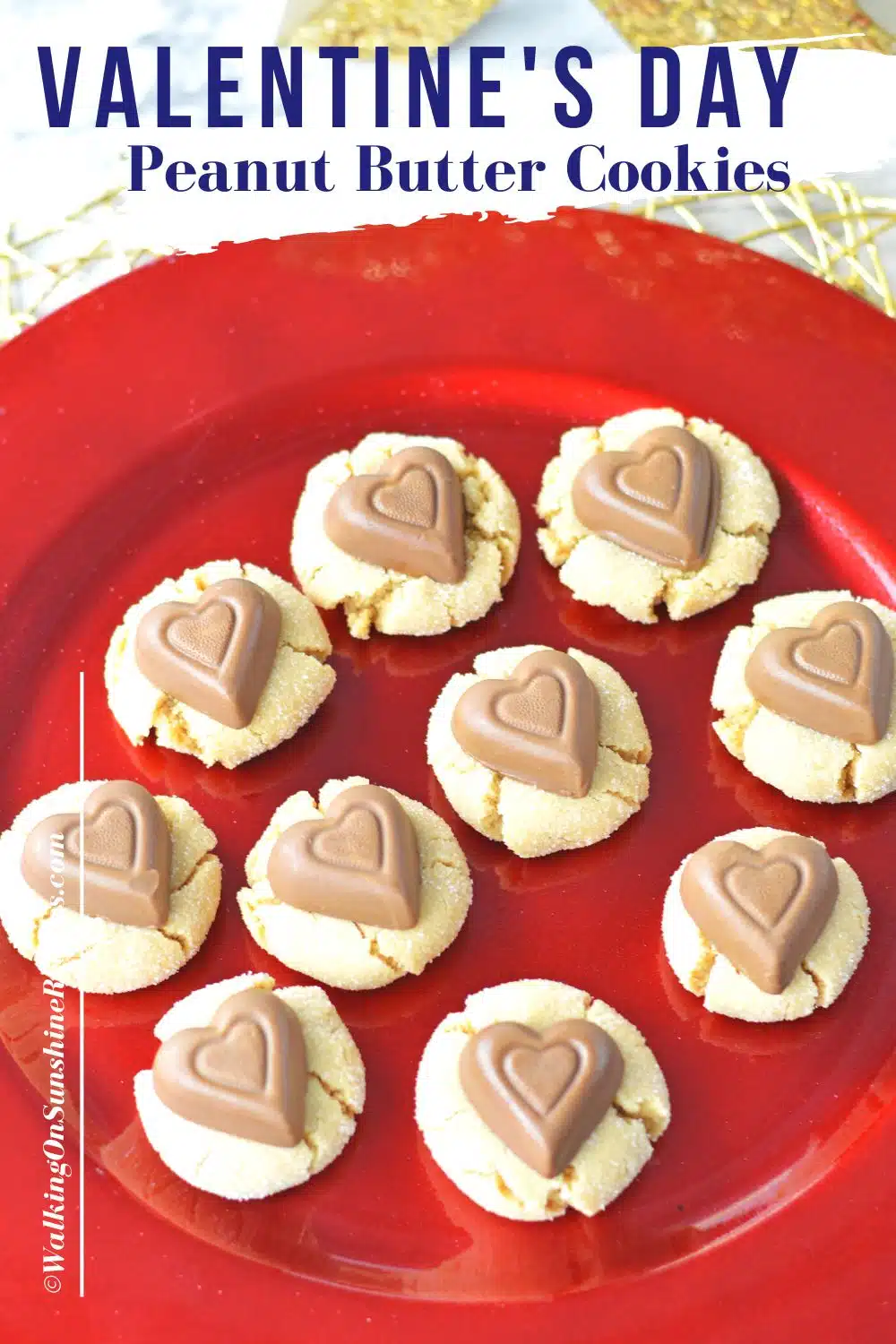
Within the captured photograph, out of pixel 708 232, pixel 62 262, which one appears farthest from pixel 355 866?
pixel 708 232

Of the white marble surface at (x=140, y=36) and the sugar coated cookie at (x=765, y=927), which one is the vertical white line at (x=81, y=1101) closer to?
the sugar coated cookie at (x=765, y=927)

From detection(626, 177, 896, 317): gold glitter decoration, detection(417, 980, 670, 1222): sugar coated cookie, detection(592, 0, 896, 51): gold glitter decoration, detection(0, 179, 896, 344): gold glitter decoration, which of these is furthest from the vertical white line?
detection(592, 0, 896, 51): gold glitter decoration

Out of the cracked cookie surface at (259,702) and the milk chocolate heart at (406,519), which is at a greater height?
the milk chocolate heart at (406,519)

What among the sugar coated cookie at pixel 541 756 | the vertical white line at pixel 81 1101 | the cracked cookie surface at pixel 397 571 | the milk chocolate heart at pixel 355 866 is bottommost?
the vertical white line at pixel 81 1101

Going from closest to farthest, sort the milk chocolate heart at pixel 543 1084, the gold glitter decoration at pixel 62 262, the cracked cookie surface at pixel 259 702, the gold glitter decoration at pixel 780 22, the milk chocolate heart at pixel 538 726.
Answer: the milk chocolate heart at pixel 543 1084 → the milk chocolate heart at pixel 538 726 → the cracked cookie surface at pixel 259 702 → the gold glitter decoration at pixel 62 262 → the gold glitter decoration at pixel 780 22

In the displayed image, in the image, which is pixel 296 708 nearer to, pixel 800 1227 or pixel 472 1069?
pixel 472 1069

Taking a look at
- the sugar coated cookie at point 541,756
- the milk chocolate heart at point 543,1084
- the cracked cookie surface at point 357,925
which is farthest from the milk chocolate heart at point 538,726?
the milk chocolate heart at point 543,1084

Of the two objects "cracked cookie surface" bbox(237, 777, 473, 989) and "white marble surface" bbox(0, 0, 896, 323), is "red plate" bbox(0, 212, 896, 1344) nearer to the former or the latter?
"cracked cookie surface" bbox(237, 777, 473, 989)

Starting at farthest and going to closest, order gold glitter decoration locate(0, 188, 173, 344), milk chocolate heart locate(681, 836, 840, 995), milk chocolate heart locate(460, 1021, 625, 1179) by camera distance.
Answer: gold glitter decoration locate(0, 188, 173, 344) → milk chocolate heart locate(681, 836, 840, 995) → milk chocolate heart locate(460, 1021, 625, 1179)
